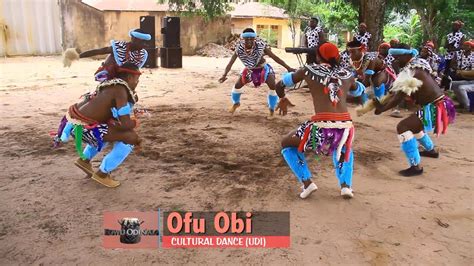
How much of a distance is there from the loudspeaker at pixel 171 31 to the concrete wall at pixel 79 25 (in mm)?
4117

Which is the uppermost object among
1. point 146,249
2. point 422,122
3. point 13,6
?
point 13,6

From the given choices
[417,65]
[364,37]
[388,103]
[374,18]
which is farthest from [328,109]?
[374,18]

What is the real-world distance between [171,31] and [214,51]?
665cm

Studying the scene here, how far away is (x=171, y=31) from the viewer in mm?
15844

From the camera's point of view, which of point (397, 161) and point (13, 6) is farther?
point (13, 6)

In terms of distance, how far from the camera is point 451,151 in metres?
5.77

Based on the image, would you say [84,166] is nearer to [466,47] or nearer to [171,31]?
[466,47]

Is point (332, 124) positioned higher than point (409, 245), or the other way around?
point (332, 124)

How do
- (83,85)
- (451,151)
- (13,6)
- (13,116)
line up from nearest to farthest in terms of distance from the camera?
(451,151) < (13,116) < (83,85) < (13,6)

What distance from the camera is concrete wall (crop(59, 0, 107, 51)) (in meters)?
17.5

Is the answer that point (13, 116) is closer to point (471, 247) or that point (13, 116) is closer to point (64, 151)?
point (64, 151)

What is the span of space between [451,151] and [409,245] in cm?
309

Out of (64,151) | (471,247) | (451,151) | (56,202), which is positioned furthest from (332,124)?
(64,151)

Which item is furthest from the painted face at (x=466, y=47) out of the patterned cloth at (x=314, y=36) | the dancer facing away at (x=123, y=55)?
the dancer facing away at (x=123, y=55)
